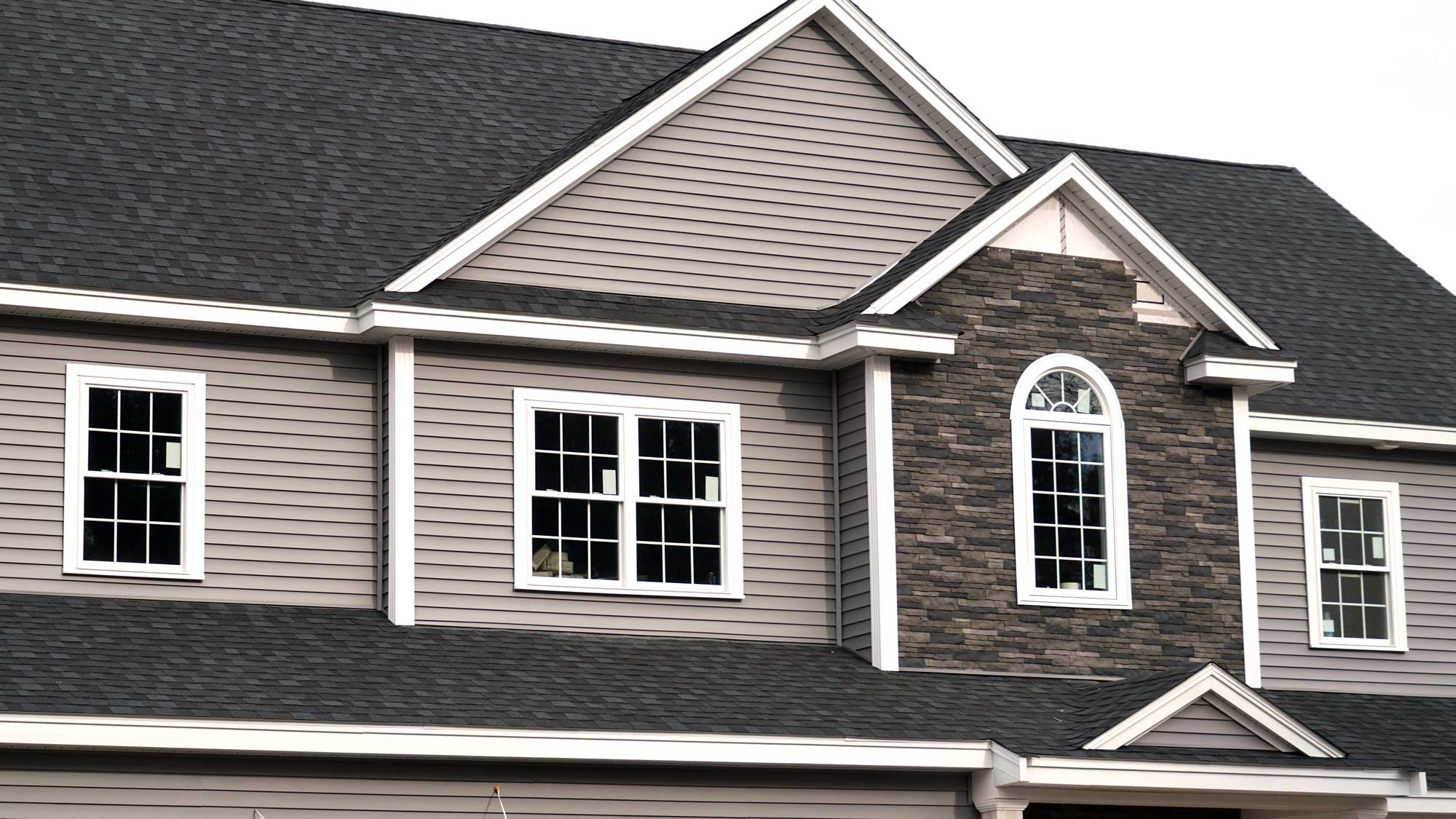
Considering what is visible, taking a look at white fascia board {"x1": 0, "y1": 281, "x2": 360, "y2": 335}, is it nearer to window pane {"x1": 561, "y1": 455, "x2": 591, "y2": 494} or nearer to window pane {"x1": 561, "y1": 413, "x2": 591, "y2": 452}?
window pane {"x1": 561, "y1": 413, "x2": 591, "y2": 452}

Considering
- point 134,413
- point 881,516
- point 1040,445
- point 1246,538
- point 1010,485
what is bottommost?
point 1246,538

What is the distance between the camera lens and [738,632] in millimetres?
17719

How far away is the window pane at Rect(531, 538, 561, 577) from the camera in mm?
17297

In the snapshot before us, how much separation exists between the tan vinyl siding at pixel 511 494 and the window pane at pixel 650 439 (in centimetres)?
27

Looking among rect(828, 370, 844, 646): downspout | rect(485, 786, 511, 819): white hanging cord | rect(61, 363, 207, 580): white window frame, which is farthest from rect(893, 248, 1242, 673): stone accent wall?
rect(61, 363, 207, 580): white window frame

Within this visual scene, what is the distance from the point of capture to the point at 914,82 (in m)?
19.0

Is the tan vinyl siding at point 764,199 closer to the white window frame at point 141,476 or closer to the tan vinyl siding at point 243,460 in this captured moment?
the tan vinyl siding at point 243,460

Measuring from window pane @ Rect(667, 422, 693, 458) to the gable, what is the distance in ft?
14.6

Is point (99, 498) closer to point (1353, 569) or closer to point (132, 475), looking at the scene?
point (132, 475)

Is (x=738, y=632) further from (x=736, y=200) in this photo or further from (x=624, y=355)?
(x=736, y=200)

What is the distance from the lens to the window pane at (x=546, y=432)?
Answer: 17562mm

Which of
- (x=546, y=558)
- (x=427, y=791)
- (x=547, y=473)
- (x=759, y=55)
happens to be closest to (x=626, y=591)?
(x=546, y=558)

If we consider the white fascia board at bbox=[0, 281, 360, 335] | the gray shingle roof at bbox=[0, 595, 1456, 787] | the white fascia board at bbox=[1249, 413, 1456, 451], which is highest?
the white fascia board at bbox=[0, 281, 360, 335]

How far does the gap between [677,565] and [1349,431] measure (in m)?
6.87
